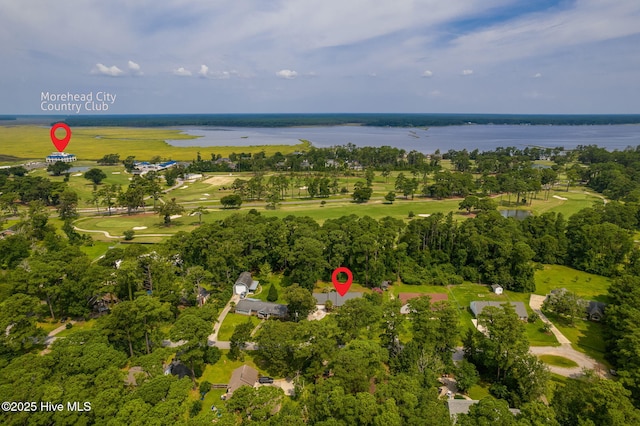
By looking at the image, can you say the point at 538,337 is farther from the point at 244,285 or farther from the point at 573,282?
the point at 244,285

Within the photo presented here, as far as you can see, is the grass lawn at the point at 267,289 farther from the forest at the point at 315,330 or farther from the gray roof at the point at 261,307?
the gray roof at the point at 261,307

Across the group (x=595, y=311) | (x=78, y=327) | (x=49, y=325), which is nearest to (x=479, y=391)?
(x=595, y=311)

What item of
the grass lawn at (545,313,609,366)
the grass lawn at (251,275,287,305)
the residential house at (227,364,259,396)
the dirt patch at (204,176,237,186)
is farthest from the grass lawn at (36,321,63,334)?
the dirt patch at (204,176,237,186)

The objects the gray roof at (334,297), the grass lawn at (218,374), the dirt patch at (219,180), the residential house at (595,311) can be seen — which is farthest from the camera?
the dirt patch at (219,180)

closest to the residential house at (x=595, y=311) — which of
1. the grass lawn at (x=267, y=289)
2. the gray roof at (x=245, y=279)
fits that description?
the grass lawn at (x=267, y=289)

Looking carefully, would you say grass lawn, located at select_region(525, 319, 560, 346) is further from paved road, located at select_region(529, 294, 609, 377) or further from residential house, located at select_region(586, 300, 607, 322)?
residential house, located at select_region(586, 300, 607, 322)

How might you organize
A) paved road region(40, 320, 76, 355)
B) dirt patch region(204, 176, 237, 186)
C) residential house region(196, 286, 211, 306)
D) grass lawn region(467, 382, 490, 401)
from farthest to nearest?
dirt patch region(204, 176, 237, 186)
residential house region(196, 286, 211, 306)
paved road region(40, 320, 76, 355)
grass lawn region(467, 382, 490, 401)
